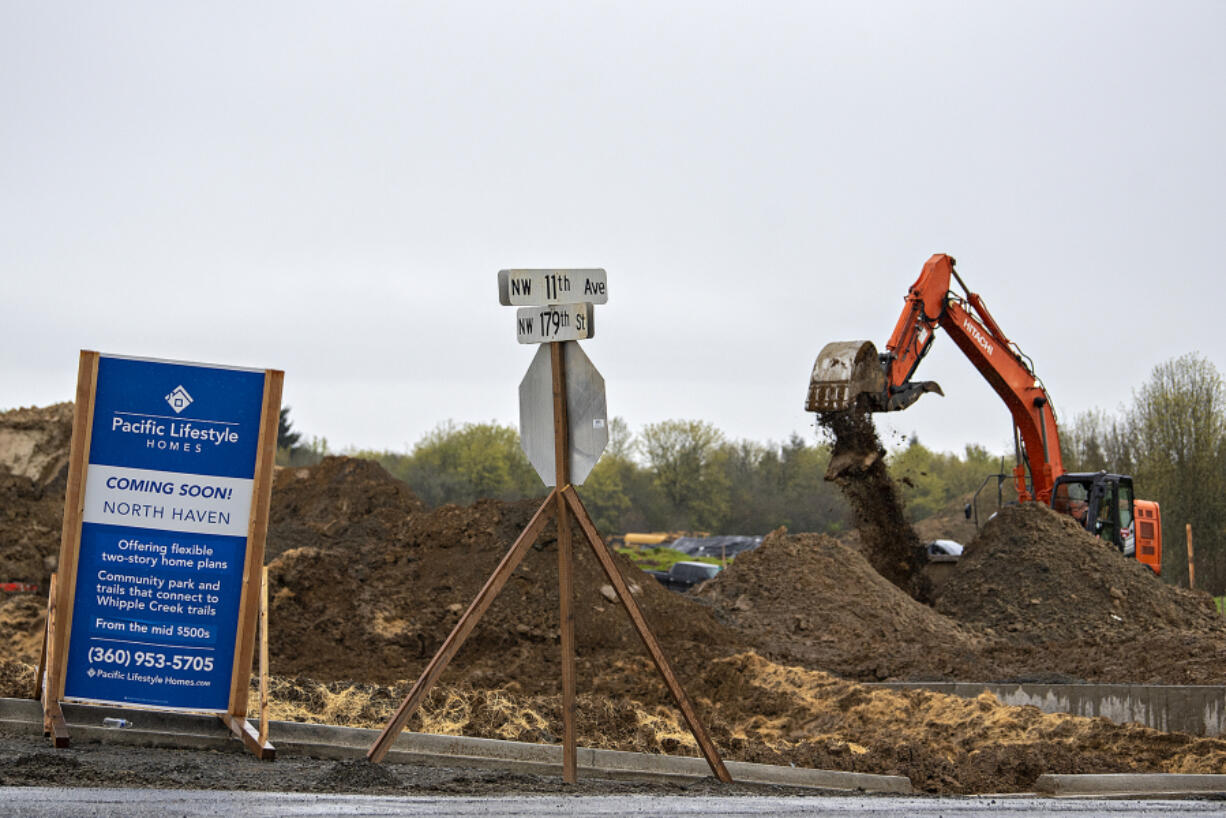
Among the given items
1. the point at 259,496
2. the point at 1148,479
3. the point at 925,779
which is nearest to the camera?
the point at 259,496

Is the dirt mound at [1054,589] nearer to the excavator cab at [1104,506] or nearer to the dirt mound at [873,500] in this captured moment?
the dirt mound at [873,500]

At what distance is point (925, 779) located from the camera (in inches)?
373

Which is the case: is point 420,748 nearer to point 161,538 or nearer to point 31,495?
point 161,538

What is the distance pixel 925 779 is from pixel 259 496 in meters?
5.36

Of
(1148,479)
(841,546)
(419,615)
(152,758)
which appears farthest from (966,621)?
(1148,479)

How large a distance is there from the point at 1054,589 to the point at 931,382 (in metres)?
4.38

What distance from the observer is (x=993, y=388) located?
24.0 meters

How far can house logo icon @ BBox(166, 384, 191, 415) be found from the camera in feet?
28.6

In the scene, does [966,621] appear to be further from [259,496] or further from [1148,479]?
[1148,479]

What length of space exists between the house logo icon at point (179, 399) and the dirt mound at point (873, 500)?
13.4 meters

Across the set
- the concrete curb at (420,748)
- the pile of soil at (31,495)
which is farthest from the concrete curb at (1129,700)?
the pile of soil at (31,495)

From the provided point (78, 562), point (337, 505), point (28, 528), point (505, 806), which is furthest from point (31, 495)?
point (505, 806)

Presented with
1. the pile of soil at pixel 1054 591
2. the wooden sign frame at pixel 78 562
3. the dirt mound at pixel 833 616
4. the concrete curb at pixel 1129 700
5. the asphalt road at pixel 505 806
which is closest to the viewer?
the asphalt road at pixel 505 806

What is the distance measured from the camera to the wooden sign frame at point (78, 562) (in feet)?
27.6
